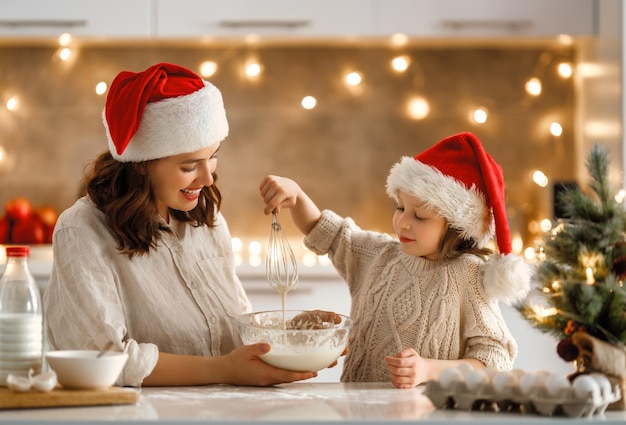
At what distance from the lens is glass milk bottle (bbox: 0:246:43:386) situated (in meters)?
1.26

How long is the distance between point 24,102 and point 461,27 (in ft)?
5.84

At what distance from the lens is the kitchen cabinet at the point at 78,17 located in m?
3.05

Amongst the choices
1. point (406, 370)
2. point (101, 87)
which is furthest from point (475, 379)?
point (101, 87)

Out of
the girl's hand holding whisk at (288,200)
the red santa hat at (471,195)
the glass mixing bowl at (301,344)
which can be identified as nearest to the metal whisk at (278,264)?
the girl's hand holding whisk at (288,200)

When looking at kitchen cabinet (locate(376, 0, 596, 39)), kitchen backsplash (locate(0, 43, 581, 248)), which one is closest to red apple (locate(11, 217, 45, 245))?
kitchen backsplash (locate(0, 43, 581, 248))

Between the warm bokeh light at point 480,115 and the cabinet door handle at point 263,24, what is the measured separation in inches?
32.5

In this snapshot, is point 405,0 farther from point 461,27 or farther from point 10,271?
point 10,271

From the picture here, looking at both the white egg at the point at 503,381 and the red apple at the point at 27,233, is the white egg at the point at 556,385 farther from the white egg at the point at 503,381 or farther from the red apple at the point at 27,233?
the red apple at the point at 27,233

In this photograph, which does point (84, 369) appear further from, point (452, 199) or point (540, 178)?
→ point (540, 178)

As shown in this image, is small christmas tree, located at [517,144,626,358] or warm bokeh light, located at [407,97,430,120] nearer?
small christmas tree, located at [517,144,626,358]

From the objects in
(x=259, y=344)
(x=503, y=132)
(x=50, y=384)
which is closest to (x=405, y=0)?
(x=503, y=132)

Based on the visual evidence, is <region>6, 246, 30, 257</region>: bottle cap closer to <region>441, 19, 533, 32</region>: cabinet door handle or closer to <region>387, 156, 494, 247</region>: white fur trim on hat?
<region>387, 156, 494, 247</region>: white fur trim on hat

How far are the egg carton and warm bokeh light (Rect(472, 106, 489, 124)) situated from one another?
2.33m

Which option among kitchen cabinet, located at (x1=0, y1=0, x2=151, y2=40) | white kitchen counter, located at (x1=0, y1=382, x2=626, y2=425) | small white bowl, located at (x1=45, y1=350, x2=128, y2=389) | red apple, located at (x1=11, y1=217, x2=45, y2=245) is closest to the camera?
white kitchen counter, located at (x1=0, y1=382, x2=626, y2=425)
